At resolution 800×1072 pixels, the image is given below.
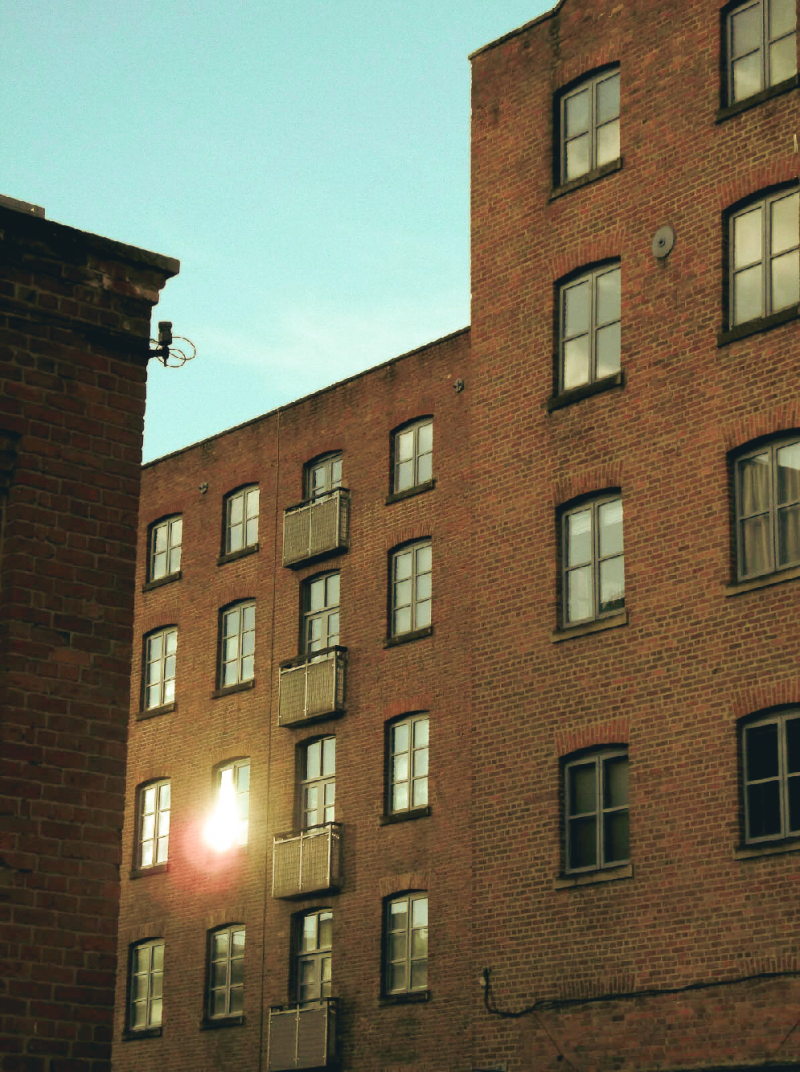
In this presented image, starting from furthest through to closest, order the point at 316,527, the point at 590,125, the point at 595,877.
→ 1. the point at 316,527
2. the point at 590,125
3. the point at 595,877

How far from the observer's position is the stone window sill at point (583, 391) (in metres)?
23.2

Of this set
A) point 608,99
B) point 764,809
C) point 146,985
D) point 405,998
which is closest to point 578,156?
point 608,99

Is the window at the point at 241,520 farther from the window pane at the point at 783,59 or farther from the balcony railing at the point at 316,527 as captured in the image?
the window pane at the point at 783,59

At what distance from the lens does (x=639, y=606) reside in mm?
22188

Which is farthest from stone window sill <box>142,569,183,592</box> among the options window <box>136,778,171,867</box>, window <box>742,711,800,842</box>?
window <box>742,711,800,842</box>

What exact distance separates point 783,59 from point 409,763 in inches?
508

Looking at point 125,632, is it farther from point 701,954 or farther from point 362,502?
point 362,502

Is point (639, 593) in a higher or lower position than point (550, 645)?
higher

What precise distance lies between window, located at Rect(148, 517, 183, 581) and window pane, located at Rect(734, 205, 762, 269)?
54.1ft

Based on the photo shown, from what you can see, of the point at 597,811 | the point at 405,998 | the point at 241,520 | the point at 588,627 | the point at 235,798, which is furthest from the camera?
the point at 241,520

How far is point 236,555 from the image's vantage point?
33875 mm

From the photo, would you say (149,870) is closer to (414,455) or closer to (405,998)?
(405,998)

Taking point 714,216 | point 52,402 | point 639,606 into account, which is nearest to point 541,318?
point 714,216

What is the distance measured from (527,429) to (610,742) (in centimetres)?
478
